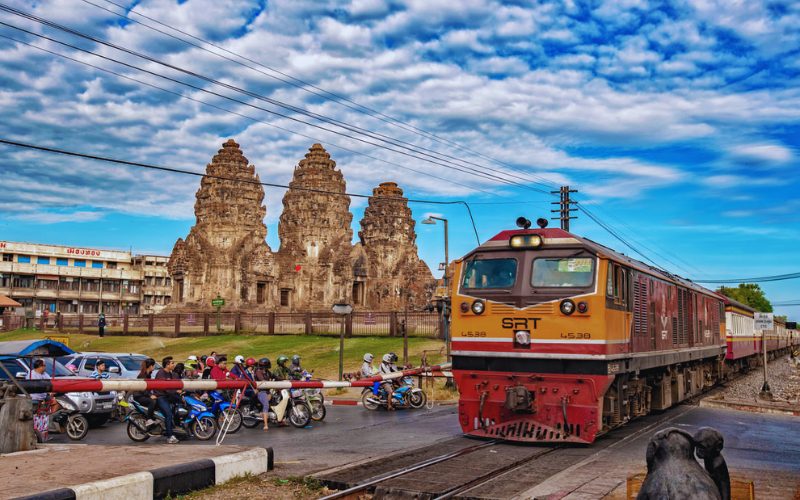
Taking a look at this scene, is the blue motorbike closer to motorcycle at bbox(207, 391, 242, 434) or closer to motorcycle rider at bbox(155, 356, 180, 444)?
motorcycle at bbox(207, 391, 242, 434)

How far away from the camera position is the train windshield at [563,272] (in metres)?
12.9

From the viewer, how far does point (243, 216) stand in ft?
247

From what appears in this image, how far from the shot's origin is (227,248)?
74625mm

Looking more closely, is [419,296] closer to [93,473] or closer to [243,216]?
[243,216]

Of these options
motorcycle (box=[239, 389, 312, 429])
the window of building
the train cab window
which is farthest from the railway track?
the window of building

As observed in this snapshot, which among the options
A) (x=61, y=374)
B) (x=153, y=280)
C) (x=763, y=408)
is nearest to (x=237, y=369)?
(x=61, y=374)

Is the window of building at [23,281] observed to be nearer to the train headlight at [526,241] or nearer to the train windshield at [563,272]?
the train headlight at [526,241]

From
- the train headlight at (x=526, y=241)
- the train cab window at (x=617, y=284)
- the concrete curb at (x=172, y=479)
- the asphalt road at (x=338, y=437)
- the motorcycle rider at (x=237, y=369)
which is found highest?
the train headlight at (x=526, y=241)

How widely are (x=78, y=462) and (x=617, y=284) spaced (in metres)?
9.41

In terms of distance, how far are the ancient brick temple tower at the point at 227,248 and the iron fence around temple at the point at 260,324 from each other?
10799mm

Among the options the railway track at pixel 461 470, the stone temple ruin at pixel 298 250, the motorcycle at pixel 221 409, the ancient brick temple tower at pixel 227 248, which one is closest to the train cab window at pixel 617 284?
the railway track at pixel 461 470

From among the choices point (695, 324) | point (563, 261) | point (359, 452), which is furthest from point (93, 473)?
point (695, 324)

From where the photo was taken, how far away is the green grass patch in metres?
33.5

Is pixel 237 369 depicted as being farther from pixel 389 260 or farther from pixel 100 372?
pixel 389 260
